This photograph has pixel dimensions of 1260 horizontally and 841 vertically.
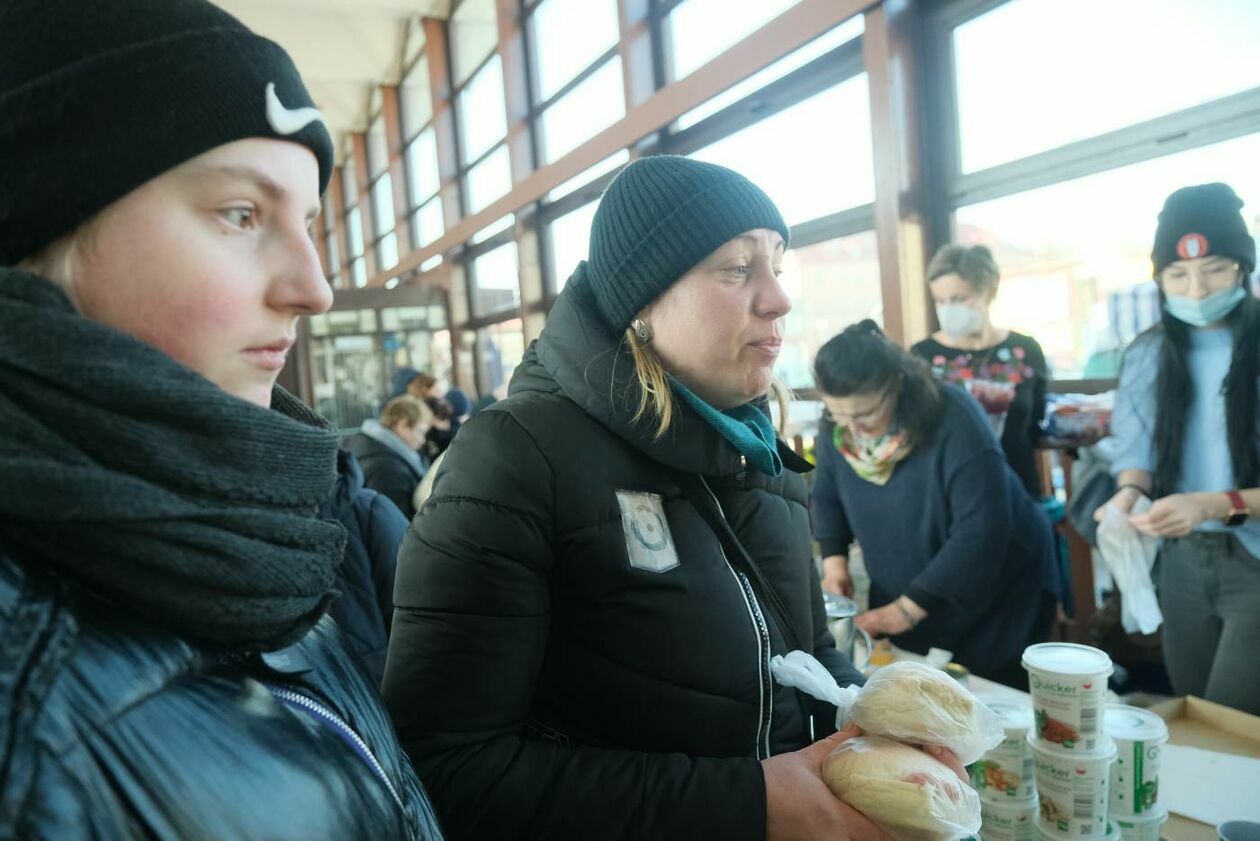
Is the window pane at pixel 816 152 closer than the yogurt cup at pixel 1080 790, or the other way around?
the yogurt cup at pixel 1080 790

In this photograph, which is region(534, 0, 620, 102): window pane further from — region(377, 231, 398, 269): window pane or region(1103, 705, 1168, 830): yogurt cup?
region(1103, 705, 1168, 830): yogurt cup

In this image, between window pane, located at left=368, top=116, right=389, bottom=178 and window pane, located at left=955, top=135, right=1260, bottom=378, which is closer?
window pane, located at left=955, top=135, right=1260, bottom=378

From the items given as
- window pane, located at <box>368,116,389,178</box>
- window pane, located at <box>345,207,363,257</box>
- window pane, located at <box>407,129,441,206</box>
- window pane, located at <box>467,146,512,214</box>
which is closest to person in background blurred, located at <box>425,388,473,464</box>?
window pane, located at <box>467,146,512,214</box>

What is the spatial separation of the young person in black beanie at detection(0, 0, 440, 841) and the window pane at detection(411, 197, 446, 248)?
349 inches

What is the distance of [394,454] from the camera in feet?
9.47

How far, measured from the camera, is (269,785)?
1.30 feet

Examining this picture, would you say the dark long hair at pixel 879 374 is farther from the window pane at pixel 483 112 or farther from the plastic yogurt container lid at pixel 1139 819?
the window pane at pixel 483 112

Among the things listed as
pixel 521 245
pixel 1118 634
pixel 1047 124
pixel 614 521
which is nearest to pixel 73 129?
pixel 614 521

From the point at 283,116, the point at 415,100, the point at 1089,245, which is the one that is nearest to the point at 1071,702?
the point at 283,116

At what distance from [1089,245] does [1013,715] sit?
248cm

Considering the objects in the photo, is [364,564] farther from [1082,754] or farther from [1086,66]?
[1086,66]

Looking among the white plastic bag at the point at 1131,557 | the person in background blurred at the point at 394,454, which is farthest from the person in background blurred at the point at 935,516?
the person in background blurred at the point at 394,454

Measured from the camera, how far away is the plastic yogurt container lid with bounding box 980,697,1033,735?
3.28ft

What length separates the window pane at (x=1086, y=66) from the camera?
2.46 m
